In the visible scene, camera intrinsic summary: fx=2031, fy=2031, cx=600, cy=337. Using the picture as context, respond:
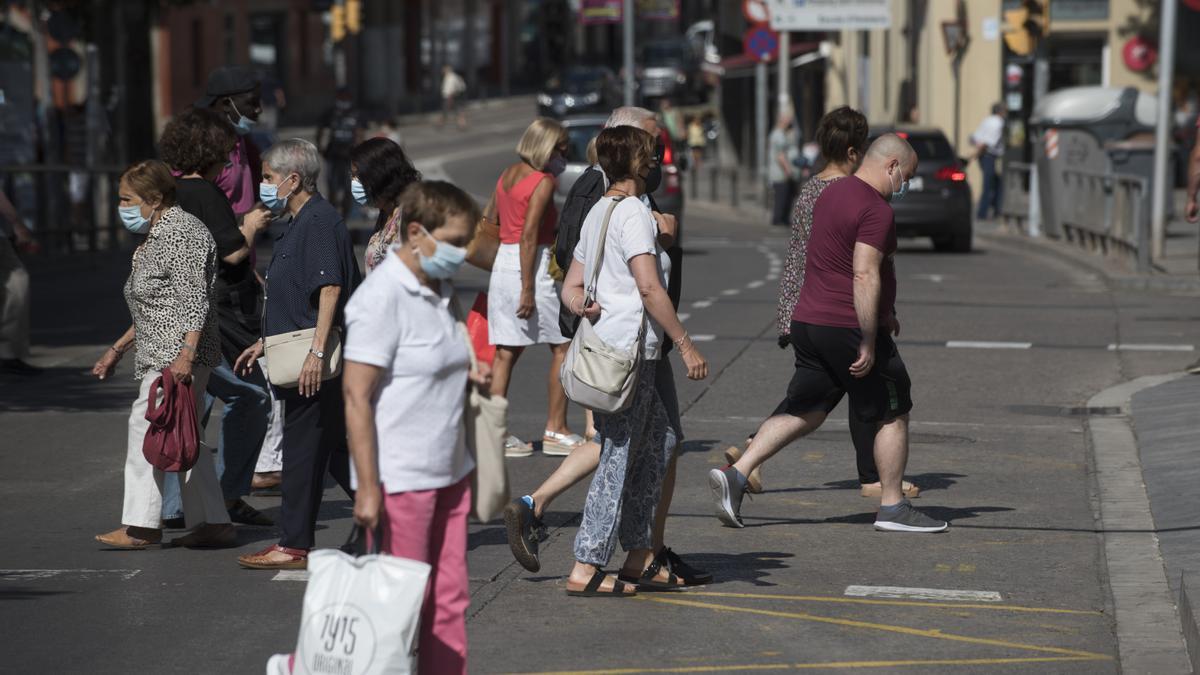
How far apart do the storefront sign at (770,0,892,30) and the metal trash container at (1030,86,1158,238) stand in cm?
756

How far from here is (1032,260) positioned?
24.6m

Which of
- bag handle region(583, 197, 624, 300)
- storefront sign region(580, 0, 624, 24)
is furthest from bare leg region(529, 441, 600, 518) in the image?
storefront sign region(580, 0, 624, 24)

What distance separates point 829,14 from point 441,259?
34225mm

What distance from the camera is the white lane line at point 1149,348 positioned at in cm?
1495

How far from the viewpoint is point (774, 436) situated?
850cm

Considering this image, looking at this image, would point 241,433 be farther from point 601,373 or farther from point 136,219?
Answer: point 601,373

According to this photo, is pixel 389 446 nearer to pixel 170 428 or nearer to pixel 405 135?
pixel 170 428

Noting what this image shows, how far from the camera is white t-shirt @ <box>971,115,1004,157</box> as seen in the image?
3045cm

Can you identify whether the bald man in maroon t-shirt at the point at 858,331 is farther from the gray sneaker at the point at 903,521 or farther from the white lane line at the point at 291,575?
the white lane line at the point at 291,575

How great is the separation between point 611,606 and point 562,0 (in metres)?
83.9

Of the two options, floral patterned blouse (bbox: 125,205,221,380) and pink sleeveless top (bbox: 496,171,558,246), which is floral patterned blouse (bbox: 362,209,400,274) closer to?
floral patterned blouse (bbox: 125,205,221,380)

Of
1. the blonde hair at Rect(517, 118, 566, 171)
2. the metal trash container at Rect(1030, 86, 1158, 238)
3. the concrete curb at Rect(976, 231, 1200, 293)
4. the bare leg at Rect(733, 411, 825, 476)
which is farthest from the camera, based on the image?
the metal trash container at Rect(1030, 86, 1158, 238)

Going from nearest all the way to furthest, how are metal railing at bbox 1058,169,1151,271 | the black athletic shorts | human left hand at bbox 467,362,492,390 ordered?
human left hand at bbox 467,362,492,390, the black athletic shorts, metal railing at bbox 1058,169,1151,271

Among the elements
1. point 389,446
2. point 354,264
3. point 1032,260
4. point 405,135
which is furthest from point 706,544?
point 405,135
